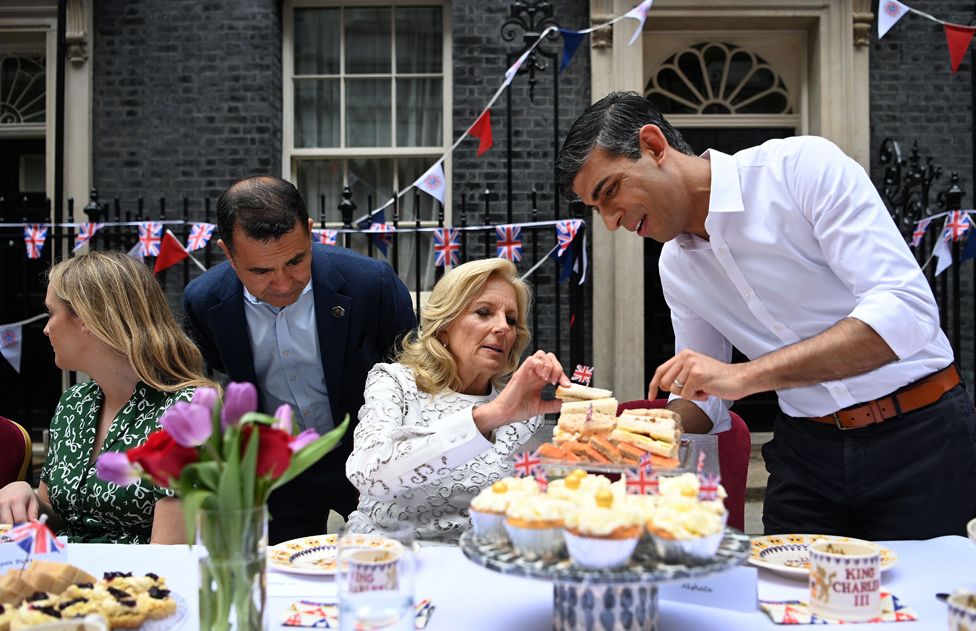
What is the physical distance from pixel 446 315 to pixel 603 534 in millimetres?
1484

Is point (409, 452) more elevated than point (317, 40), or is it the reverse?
point (317, 40)

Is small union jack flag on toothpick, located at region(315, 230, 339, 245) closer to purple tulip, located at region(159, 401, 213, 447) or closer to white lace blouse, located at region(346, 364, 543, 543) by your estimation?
white lace blouse, located at region(346, 364, 543, 543)

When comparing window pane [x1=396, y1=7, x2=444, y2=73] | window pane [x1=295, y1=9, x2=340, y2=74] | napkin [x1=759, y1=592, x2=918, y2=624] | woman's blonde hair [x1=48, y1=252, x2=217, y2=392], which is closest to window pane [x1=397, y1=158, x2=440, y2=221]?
window pane [x1=396, y1=7, x2=444, y2=73]

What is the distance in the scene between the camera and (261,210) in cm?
268

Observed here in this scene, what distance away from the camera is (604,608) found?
1419 millimetres

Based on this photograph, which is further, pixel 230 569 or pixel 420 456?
pixel 420 456

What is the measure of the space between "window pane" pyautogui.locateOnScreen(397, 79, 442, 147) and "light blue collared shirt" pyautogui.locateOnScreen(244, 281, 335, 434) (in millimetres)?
4462

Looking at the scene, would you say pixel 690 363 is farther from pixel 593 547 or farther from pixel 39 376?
pixel 39 376

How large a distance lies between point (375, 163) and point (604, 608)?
6.30 metres

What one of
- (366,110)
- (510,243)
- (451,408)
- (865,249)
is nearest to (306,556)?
(451,408)

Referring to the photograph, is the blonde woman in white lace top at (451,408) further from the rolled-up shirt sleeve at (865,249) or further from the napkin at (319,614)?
the rolled-up shirt sleeve at (865,249)

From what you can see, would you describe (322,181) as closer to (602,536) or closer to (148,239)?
(148,239)

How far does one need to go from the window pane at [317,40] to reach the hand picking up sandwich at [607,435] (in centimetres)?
580

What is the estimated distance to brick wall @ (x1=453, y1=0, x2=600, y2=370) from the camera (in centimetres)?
691
